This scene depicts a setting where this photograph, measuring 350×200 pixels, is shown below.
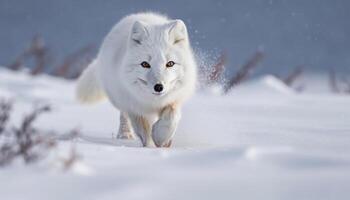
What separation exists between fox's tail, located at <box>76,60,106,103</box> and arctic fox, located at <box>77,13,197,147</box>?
648 mm

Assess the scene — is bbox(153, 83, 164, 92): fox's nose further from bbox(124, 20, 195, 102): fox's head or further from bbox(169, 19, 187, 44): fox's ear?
bbox(169, 19, 187, 44): fox's ear

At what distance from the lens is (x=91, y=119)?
7.14 meters

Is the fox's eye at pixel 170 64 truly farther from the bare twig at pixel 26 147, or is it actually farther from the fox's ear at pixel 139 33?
the bare twig at pixel 26 147

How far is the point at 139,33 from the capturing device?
4.53 m

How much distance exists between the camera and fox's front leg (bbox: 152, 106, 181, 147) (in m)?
4.62

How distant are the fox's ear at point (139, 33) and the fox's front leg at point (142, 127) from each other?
1.94 feet

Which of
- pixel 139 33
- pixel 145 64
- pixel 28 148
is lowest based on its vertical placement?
pixel 28 148

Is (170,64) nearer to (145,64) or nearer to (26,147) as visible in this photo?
(145,64)

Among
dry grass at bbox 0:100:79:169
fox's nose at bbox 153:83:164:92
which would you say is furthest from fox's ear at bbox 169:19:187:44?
dry grass at bbox 0:100:79:169

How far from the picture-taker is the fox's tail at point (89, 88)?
588 cm

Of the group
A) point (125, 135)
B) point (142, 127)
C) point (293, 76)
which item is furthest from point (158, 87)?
point (293, 76)

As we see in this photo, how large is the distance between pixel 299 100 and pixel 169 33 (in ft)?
16.0

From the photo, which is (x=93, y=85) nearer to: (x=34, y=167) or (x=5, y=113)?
(x=5, y=113)

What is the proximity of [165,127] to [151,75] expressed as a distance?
493 millimetres
